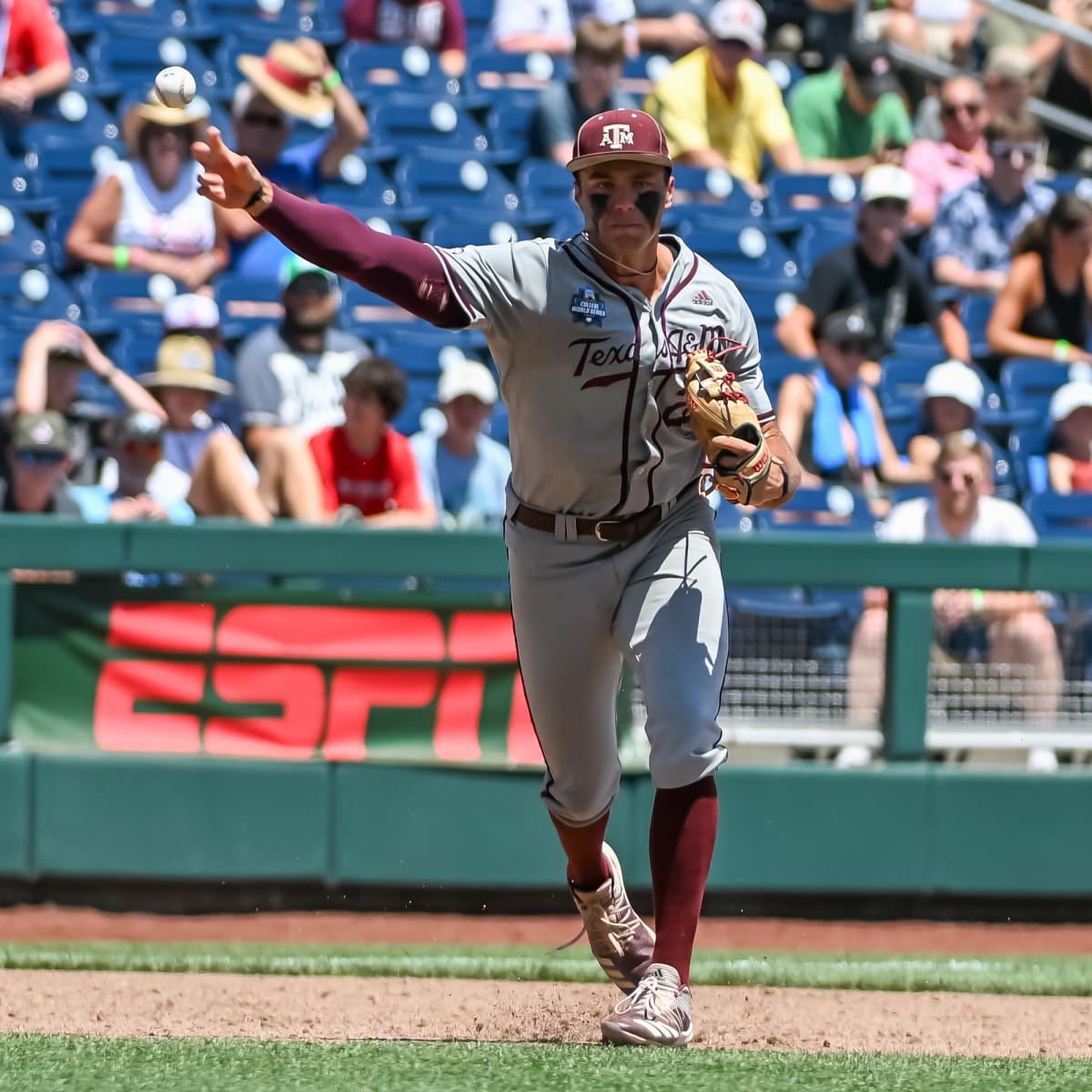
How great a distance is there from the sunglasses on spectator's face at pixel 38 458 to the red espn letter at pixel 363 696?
123cm

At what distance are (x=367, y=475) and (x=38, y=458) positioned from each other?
1107 millimetres

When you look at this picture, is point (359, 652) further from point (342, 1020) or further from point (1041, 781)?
point (1041, 781)

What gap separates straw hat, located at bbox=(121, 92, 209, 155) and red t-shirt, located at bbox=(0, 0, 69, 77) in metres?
0.58

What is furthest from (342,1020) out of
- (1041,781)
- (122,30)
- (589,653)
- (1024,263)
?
(122,30)

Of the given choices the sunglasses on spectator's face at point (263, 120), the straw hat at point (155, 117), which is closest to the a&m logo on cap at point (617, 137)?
the straw hat at point (155, 117)

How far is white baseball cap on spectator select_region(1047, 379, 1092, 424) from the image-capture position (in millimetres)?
7383

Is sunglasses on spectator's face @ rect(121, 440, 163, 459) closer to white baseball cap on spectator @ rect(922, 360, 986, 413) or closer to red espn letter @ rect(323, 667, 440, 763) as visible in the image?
red espn letter @ rect(323, 667, 440, 763)

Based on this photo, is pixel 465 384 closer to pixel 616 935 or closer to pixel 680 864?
pixel 616 935

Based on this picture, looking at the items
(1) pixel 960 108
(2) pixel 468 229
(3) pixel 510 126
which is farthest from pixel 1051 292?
(3) pixel 510 126

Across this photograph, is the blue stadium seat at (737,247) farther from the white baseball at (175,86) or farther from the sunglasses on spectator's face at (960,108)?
the white baseball at (175,86)

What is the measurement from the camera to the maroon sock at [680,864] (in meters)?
3.71

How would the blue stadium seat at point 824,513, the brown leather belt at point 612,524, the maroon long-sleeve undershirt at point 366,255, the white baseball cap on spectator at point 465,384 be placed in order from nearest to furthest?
1. the maroon long-sleeve undershirt at point 366,255
2. the brown leather belt at point 612,524
3. the white baseball cap on spectator at point 465,384
4. the blue stadium seat at point 824,513

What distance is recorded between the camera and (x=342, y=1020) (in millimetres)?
4082

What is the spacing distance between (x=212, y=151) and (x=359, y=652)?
266 cm
